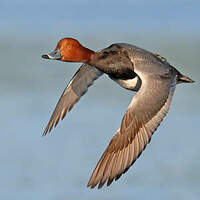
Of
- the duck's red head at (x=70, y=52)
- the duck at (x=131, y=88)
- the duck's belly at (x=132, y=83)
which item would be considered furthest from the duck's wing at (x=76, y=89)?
the duck's belly at (x=132, y=83)

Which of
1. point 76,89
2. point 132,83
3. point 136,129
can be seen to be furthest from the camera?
point 76,89

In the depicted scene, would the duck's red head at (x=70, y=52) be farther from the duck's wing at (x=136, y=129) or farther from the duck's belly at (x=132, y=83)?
the duck's wing at (x=136, y=129)

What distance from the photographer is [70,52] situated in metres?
8.79

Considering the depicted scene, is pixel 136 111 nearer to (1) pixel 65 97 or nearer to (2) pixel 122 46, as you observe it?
(2) pixel 122 46

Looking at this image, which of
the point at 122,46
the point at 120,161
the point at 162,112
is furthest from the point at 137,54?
the point at 120,161

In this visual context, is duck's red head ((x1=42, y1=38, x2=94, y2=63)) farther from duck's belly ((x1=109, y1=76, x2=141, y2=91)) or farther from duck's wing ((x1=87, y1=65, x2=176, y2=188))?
duck's wing ((x1=87, y1=65, x2=176, y2=188))

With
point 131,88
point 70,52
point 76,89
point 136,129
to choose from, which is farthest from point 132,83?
point 76,89

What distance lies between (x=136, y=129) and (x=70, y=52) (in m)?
1.40

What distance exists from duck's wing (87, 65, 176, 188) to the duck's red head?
87 centimetres

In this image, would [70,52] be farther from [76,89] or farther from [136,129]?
[136,129]

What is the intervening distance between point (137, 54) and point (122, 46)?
0.25 m

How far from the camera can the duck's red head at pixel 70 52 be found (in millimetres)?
8766

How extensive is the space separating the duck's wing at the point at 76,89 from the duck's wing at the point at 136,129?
1463mm

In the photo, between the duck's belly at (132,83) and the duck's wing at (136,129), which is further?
the duck's belly at (132,83)
